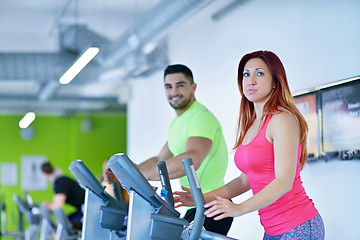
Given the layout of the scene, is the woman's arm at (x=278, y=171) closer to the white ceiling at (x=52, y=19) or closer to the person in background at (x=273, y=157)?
the person in background at (x=273, y=157)

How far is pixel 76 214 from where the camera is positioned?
24.2ft

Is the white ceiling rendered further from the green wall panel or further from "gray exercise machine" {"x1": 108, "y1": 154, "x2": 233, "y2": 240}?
"gray exercise machine" {"x1": 108, "y1": 154, "x2": 233, "y2": 240}

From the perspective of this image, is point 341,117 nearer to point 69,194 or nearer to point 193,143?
point 193,143

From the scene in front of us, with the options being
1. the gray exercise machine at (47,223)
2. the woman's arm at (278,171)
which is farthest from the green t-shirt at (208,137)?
the gray exercise machine at (47,223)

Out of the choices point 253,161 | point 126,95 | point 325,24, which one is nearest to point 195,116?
point 253,161

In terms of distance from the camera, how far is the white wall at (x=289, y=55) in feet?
13.7

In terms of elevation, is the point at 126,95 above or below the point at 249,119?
above

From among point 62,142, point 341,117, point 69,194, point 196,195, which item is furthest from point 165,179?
point 62,142

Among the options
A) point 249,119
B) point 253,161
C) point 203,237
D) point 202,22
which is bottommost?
point 203,237

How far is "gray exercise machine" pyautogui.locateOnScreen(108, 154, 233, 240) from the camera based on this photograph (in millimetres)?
2494

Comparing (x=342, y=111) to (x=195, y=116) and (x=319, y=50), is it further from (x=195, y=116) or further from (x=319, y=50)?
(x=195, y=116)

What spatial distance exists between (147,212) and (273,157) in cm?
61

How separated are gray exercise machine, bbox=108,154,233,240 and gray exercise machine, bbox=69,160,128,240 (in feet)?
2.49

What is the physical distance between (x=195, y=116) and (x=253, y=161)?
3.76 ft
